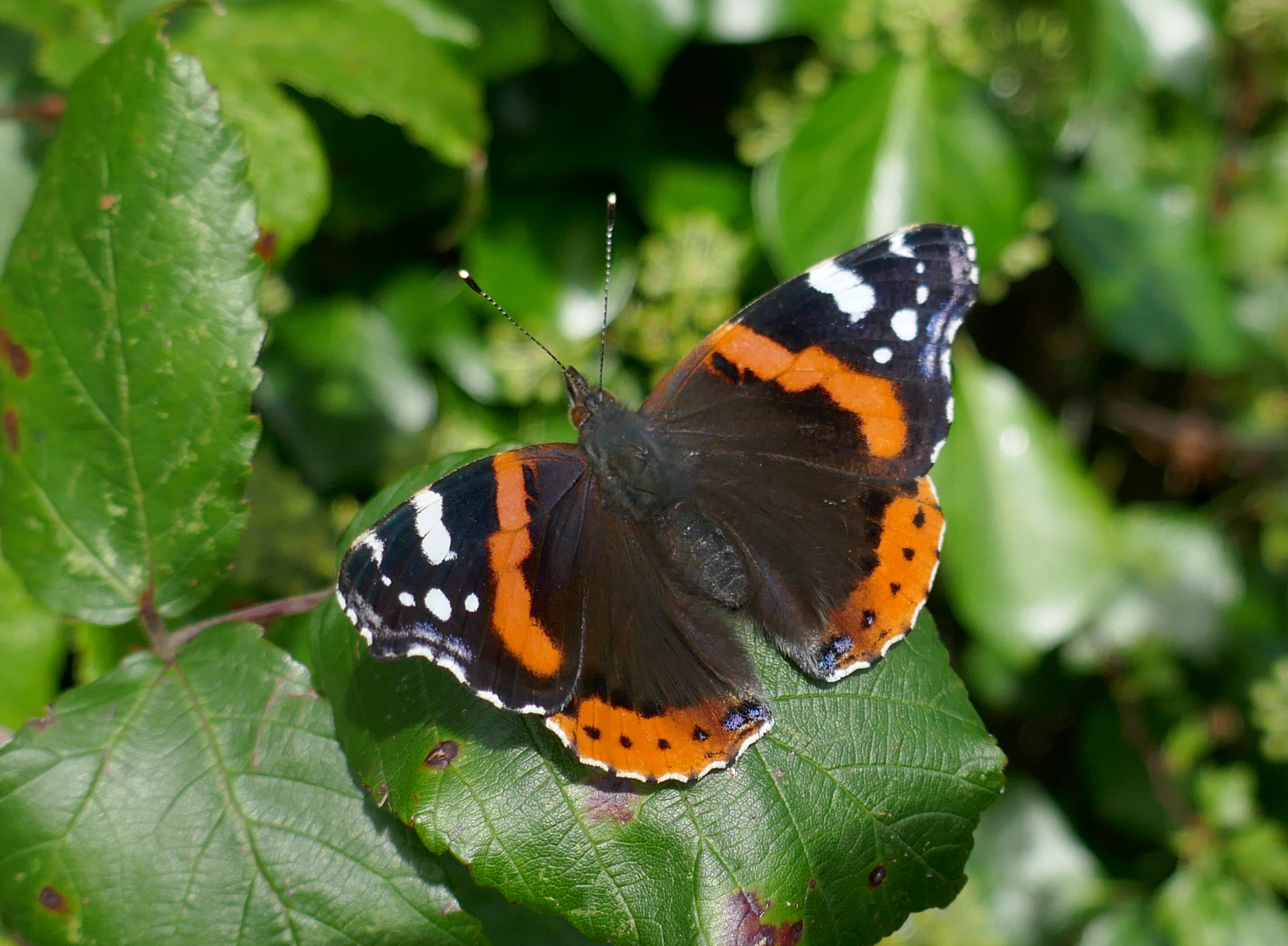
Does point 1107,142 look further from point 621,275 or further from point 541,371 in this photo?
point 541,371

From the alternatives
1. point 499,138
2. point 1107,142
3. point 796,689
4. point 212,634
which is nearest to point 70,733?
point 212,634

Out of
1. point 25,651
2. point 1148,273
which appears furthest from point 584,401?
point 1148,273

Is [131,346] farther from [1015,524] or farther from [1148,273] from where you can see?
[1148,273]

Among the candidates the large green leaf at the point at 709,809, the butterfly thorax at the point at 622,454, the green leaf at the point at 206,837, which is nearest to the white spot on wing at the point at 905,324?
the butterfly thorax at the point at 622,454

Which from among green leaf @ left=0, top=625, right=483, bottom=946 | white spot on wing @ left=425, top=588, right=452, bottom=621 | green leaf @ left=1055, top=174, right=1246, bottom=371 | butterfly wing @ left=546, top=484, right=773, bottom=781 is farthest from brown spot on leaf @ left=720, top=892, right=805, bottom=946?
green leaf @ left=1055, top=174, right=1246, bottom=371

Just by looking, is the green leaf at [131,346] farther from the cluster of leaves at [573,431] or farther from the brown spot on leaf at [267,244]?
the brown spot on leaf at [267,244]

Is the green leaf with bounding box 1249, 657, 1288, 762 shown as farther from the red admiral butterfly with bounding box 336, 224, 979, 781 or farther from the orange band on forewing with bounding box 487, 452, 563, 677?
the orange band on forewing with bounding box 487, 452, 563, 677
